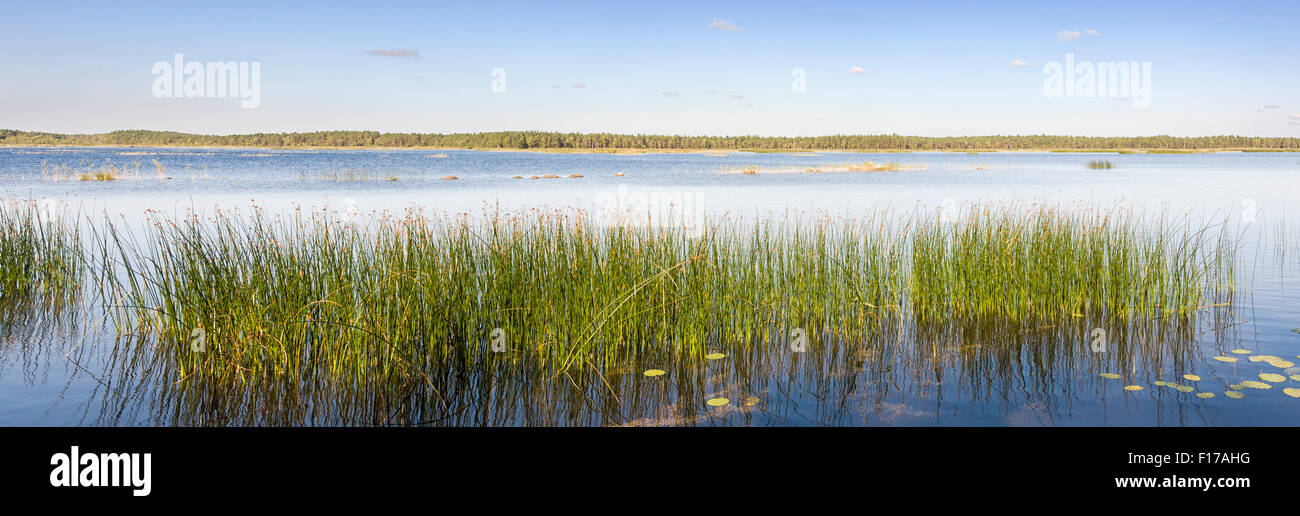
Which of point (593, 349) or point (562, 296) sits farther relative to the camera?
point (562, 296)

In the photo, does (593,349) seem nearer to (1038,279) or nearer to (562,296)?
(562,296)

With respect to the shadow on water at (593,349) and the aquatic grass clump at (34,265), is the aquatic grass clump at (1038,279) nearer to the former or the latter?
the shadow on water at (593,349)

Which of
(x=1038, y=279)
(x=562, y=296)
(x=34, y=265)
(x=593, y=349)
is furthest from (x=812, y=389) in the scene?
(x=34, y=265)

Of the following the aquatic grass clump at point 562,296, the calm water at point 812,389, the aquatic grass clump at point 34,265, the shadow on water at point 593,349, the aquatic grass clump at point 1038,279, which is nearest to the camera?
the calm water at point 812,389

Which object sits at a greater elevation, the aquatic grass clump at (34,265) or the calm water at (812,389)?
the aquatic grass clump at (34,265)

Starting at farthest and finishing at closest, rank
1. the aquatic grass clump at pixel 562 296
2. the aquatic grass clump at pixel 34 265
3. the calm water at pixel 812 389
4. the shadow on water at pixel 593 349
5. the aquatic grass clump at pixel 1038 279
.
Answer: the aquatic grass clump at pixel 34 265 → the aquatic grass clump at pixel 1038 279 → the aquatic grass clump at pixel 562 296 → the shadow on water at pixel 593 349 → the calm water at pixel 812 389

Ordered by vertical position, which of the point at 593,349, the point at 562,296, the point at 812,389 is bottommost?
the point at 812,389

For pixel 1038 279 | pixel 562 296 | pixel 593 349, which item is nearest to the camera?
pixel 593 349

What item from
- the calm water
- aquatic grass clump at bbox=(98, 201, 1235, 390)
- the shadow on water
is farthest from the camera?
aquatic grass clump at bbox=(98, 201, 1235, 390)

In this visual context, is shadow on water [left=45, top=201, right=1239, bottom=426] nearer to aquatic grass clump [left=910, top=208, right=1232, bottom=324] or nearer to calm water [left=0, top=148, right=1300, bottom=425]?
calm water [left=0, top=148, right=1300, bottom=425]

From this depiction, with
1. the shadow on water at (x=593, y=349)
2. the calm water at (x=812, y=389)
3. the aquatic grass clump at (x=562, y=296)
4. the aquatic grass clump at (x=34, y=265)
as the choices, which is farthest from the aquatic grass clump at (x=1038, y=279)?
the aquatic grass clump at (x=34, y=265)

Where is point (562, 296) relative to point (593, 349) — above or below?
above

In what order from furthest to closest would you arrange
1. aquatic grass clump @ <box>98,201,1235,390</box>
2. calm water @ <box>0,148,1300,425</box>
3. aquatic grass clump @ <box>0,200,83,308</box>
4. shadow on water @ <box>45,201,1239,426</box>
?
aquatic grass clump @ <box>0,200,83,308</box>
aquatic grass clump @ <box>98,201,1235,390</box>
shadow on water @ <box>45,201,1239,426</box>
calm water @ <box>0,148,1300,425</box>

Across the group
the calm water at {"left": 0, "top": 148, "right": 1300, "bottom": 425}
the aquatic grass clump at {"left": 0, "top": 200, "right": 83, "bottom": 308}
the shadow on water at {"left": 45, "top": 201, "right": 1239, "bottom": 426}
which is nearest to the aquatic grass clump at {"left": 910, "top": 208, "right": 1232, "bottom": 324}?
the shadow on water at {"left": 45, "top": 201, "right": 1239, "bottom": 426}
